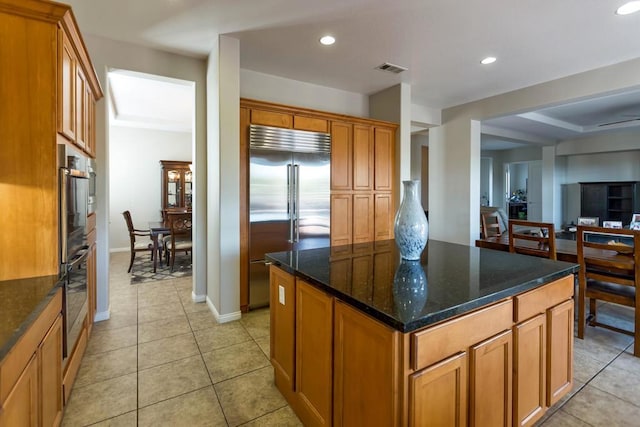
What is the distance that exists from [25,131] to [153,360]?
1.78m

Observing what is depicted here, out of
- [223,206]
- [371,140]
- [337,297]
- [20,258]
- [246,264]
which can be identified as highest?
[371,140]

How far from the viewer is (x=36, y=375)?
125 cm

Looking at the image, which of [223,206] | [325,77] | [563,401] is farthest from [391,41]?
[563,401]

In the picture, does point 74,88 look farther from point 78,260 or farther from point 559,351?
point 559,351

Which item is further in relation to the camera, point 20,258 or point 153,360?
point 153,360

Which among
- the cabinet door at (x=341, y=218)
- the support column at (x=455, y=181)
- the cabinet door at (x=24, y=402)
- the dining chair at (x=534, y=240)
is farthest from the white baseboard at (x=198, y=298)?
the support column at (x=455, y=181)

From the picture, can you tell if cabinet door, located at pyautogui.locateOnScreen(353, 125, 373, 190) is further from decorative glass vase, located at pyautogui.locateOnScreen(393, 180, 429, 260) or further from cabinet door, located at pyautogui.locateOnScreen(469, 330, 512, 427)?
cabinet door, located at pyautogui.locateOnScreen(469, 330, 512, 427)

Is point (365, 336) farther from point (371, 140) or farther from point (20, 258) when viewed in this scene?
point (371, 140)

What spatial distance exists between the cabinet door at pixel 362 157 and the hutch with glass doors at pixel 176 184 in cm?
459

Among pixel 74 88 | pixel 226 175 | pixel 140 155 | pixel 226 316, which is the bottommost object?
pixel 226 316

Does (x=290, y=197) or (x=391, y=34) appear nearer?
(x=391, y=34)

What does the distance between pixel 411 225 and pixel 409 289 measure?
540 mm

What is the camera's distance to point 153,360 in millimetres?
2414

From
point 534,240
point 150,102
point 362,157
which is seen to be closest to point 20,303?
point 362,157
